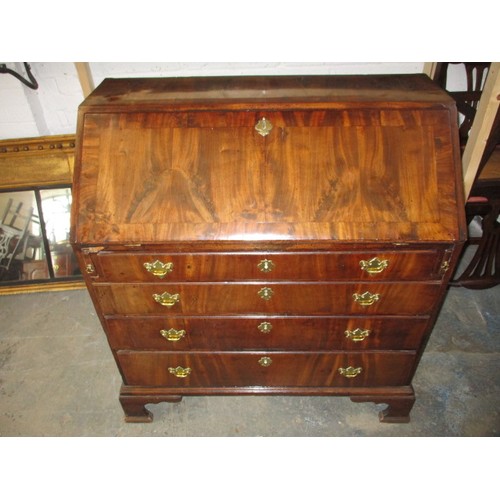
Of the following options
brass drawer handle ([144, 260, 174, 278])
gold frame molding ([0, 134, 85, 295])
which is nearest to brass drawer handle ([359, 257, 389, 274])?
brass drawer handle ([144, 260, 174, 278])

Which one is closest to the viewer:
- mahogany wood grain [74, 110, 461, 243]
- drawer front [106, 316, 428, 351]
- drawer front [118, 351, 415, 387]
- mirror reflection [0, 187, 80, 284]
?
mahogany wood grain [74, 110, 461, 243]

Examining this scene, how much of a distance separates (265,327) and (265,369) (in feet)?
1.09

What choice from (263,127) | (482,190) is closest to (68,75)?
(263,127)

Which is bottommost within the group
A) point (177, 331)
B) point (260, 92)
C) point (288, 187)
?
point (177, 331)

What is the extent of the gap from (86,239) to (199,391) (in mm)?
1120

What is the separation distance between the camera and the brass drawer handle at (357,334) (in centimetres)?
184

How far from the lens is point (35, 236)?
297 centimetres

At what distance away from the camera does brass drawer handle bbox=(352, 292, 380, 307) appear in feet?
5.56

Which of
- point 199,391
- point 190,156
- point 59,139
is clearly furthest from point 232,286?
point 59,139

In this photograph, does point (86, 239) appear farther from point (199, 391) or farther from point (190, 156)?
point (199, 391)

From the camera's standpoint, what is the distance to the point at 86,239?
5.01ft

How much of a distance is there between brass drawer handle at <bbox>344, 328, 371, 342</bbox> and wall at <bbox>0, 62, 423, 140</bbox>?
1703 mm

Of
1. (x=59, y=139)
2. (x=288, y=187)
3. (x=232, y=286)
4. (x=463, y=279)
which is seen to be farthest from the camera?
(x=463, y=279)

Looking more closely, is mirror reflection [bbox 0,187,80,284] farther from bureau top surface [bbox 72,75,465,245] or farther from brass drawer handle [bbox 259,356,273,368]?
brass drawer handle [bbox 259,356,273,368]
